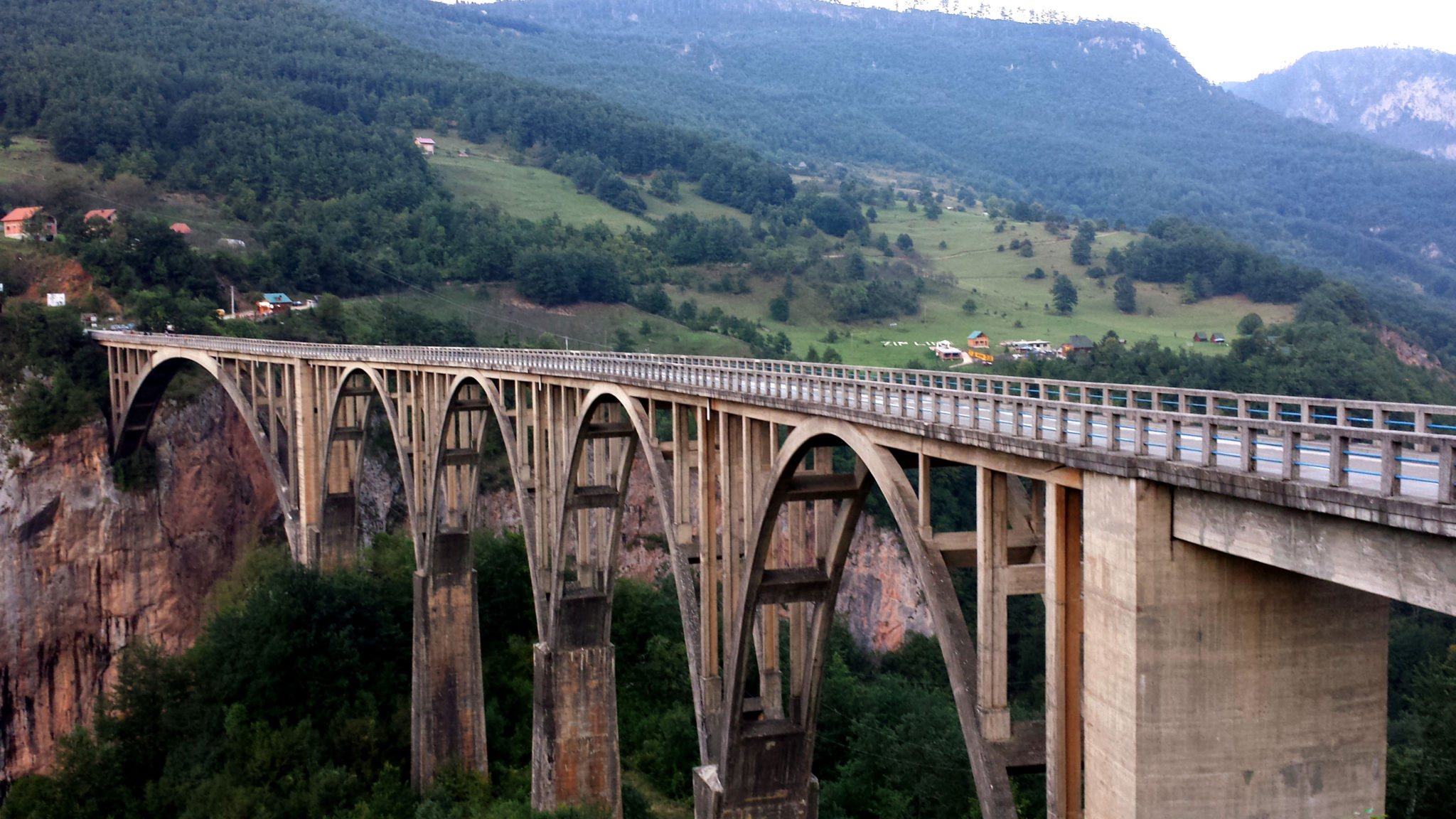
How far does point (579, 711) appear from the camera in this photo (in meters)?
34.2

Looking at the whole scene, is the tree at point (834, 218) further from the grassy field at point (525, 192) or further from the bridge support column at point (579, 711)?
the bridge support column at point (579, 711)

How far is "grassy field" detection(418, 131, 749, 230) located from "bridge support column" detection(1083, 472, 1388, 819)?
136612 mm

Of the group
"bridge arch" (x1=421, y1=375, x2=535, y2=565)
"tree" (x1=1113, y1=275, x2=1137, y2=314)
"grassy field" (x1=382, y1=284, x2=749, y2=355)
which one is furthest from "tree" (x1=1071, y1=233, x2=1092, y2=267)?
"bridge arch" (x1=421, y1=375, x2=535, y2=565)

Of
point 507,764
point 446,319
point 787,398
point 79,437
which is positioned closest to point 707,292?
point 446,319

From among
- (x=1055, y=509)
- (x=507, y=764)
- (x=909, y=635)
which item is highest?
(x=1055, y=509)

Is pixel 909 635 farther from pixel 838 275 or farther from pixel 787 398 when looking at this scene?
pixel 838 275

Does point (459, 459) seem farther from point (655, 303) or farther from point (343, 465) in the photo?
point (655, 303)

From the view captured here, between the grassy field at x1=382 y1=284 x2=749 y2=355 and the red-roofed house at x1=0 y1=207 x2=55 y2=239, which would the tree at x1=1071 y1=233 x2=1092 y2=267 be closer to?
the grassy field at x1=382 y1=284 x2=749 y2=355

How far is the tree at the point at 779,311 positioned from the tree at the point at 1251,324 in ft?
146

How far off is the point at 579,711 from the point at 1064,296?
109 m

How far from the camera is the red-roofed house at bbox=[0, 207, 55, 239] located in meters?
81.9

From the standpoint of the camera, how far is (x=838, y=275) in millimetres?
139125

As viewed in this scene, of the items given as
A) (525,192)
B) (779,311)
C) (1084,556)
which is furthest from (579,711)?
(525,192)

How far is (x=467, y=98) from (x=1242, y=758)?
193667mm
